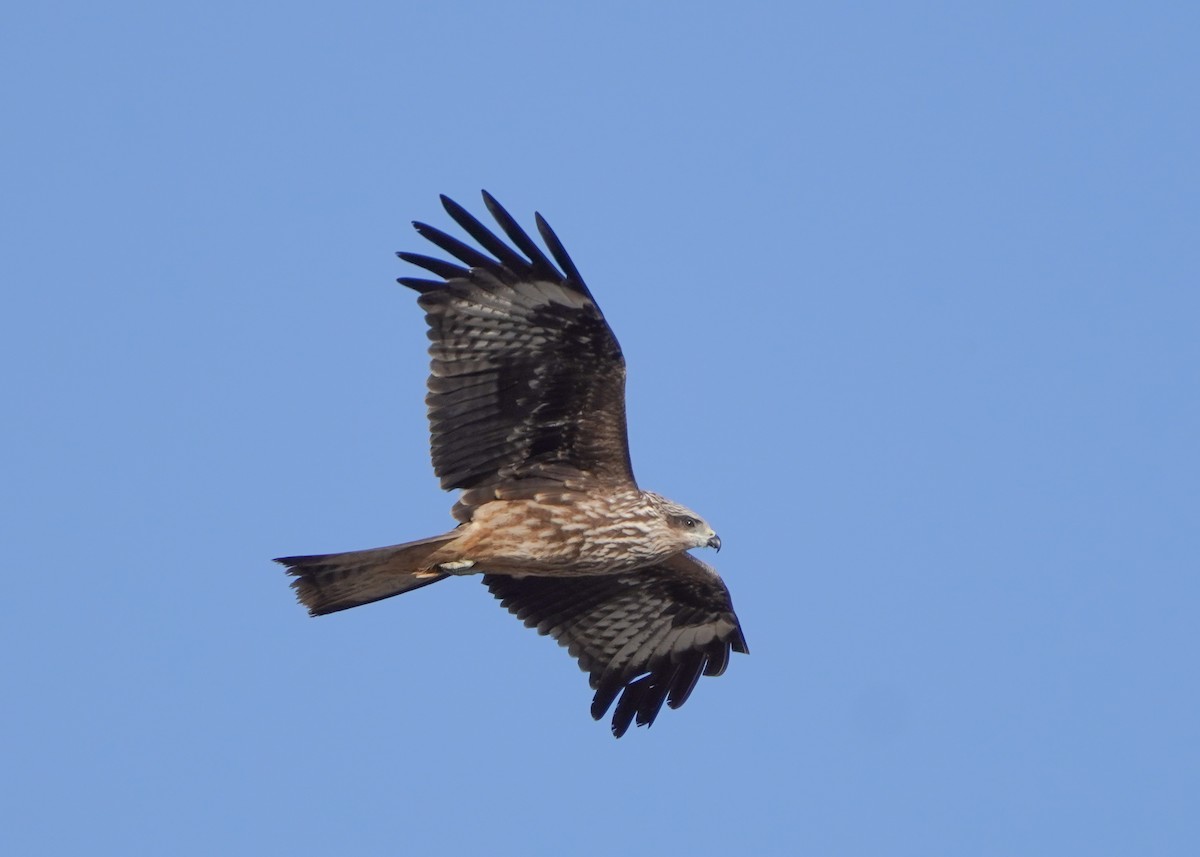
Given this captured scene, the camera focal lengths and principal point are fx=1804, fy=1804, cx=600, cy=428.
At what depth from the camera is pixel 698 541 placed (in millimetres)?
11422

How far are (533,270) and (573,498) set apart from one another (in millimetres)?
1452

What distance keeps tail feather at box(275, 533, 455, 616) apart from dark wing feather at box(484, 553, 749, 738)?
165cm

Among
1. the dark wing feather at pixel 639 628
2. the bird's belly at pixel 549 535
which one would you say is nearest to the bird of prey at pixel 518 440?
the bird's belly at pixel 549 535

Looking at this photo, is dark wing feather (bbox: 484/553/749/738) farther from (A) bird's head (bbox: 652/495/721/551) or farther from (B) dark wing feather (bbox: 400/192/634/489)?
(B) dark wing feather (bbox: 400/192/634/489)

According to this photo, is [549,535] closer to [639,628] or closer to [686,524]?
[686,524]

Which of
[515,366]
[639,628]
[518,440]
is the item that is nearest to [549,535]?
[518,440]

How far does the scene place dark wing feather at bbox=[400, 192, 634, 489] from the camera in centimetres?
1085

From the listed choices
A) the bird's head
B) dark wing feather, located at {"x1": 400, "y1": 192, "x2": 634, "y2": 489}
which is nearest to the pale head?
the bird's head

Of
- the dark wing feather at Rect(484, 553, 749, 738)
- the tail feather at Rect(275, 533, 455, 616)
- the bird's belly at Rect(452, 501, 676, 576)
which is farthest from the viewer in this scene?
the dark wing feather at Rect(484, 553, 749, 738)

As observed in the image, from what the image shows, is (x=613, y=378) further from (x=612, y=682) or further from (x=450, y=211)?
(x=612, y=682)

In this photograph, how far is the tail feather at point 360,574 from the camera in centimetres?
1069

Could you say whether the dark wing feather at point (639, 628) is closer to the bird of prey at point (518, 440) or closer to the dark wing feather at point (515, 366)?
the bird of prey at point (518, 440)

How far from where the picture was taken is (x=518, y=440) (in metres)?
11.3

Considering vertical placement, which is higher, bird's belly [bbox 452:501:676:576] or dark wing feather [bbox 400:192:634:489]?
dark wing feather [bbox 400:192:634:489]
